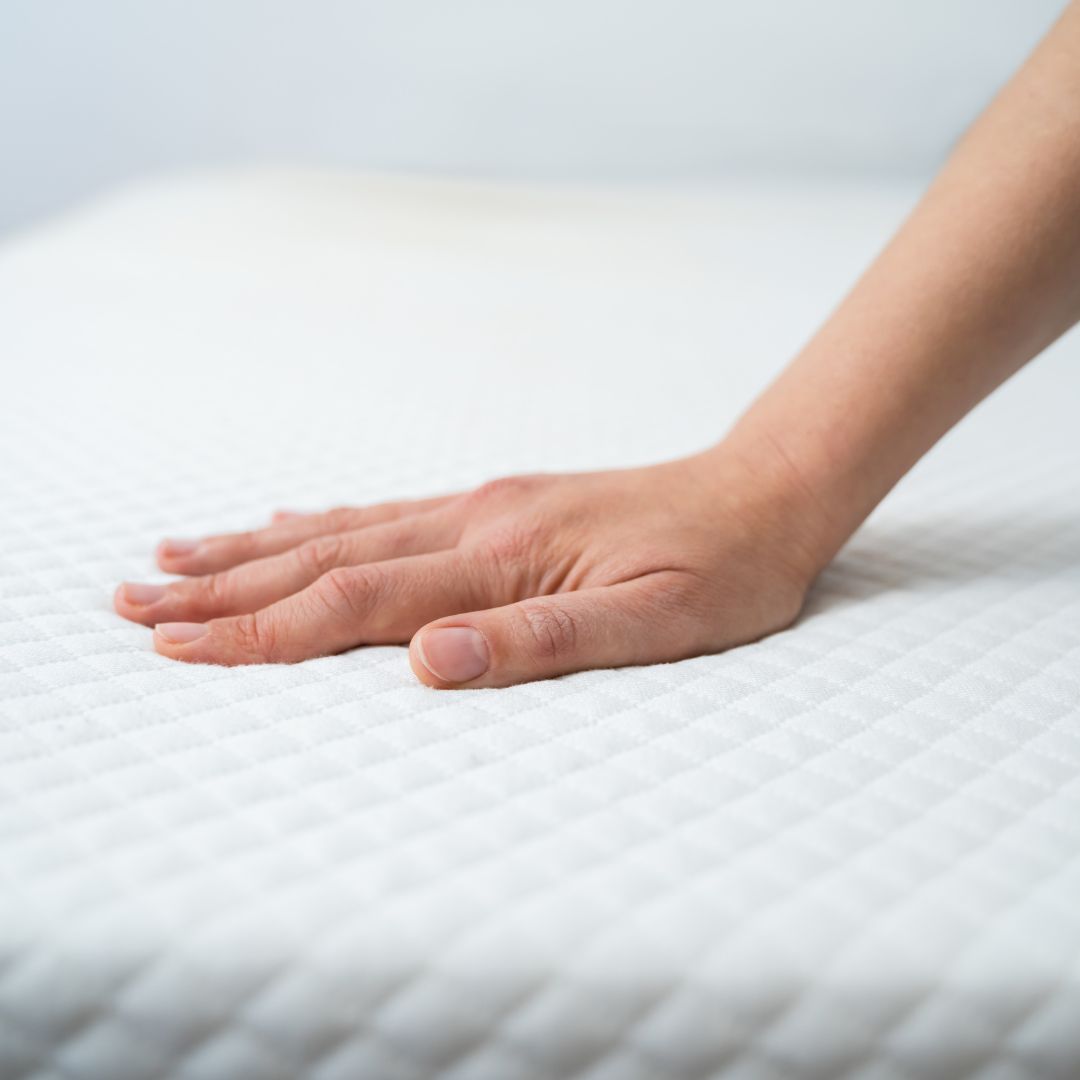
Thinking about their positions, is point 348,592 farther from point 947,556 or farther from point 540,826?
point 947,556

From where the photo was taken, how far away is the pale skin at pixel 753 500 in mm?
503

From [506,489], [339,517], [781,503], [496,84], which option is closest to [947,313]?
[781,503]

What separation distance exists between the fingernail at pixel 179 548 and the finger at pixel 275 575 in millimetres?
24

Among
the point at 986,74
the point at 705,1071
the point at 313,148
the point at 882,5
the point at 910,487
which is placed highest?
the point at 313,148

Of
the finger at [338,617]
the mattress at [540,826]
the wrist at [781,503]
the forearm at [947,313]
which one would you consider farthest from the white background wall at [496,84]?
the finger at [338,617]

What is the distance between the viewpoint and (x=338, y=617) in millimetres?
500

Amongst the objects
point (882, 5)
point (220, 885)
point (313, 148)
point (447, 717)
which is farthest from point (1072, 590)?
point (313, 148)

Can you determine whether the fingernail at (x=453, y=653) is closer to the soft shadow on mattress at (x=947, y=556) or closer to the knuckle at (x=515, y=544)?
the knuckle at (x=515, y=544)

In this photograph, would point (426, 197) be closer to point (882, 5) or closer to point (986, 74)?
point (882, 5)

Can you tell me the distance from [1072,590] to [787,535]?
0.50ft

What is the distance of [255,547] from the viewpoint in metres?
0.60

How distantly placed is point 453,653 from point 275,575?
145 millimetres

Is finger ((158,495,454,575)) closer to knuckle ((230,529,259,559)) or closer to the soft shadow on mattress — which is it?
knuckle ((230,529,259,559))

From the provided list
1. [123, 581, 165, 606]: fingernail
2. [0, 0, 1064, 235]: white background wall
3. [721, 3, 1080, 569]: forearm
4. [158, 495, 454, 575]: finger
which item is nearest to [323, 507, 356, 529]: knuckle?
[158, 495, 454, 575]: finger
